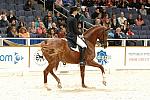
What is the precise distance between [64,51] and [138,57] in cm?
697

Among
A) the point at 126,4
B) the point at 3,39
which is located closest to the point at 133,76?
the point at 3,39

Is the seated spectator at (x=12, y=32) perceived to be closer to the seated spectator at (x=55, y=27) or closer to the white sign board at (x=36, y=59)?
the white sign board at (x=36, y=59)

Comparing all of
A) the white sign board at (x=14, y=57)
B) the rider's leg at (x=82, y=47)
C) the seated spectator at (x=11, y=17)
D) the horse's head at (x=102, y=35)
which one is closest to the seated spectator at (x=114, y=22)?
the seated spectator at (x=11, y=17)

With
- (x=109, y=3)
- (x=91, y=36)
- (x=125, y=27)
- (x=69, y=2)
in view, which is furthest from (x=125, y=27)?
(x=91, y=36)

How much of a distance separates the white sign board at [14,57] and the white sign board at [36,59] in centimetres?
20

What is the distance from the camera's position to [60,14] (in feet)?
73.4

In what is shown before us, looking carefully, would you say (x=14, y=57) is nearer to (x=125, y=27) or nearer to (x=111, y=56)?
(x=111, y=56)

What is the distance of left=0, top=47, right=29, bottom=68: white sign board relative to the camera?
17750 mm

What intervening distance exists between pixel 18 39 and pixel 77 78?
310cm

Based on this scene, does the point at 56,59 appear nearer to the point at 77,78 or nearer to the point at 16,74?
the point at 77,78

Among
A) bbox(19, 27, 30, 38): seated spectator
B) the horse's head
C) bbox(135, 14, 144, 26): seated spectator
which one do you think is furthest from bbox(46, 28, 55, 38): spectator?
bbox(135, 14, 144, 26): seated spectator

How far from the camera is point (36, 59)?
18203 millimetres

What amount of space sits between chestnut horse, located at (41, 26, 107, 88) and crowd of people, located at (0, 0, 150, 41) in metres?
4.53

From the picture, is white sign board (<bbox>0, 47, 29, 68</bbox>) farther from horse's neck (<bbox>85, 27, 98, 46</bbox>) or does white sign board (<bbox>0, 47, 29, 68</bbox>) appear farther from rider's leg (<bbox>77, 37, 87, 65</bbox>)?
rider's leg (<bbox>77, 37, 87, 65</bbox>)
